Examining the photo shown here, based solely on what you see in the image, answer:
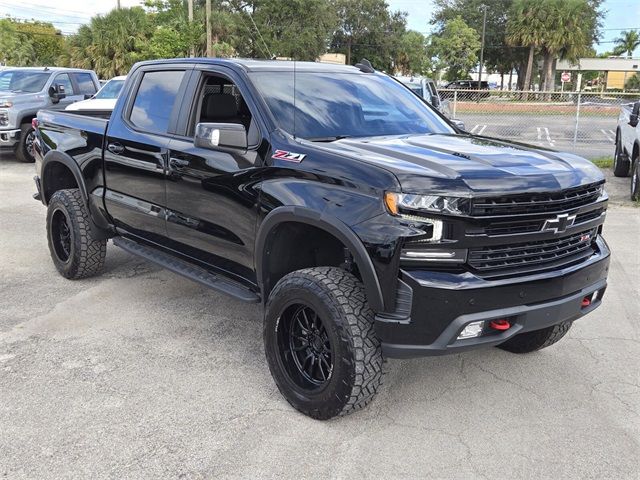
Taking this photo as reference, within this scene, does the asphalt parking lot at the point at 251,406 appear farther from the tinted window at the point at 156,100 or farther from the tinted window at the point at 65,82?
the tinted window at the point at 65,82

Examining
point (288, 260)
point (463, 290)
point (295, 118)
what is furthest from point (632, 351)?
point (295, 118)

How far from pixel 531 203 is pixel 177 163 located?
233cm

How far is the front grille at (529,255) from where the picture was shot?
10.3 ft

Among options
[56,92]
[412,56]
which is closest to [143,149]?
[56,92]

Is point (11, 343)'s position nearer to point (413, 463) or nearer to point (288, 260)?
point (288, 260)

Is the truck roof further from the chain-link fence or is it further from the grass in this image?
the chain-link fence

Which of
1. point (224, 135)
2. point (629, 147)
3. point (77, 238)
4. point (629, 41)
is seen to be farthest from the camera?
point (629, 41)

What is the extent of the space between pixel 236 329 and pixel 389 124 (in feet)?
6.03

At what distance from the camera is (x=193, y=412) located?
3.60 m

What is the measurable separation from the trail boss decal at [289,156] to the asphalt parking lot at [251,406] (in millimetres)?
1355

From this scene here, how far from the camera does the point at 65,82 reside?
14.6 meters

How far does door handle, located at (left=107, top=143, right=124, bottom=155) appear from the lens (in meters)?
5.05

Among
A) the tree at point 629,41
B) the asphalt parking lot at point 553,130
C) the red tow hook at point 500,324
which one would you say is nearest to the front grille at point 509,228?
the red tow hook at point 500,324

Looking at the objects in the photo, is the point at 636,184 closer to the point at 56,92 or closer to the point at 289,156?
the point at 289,156
